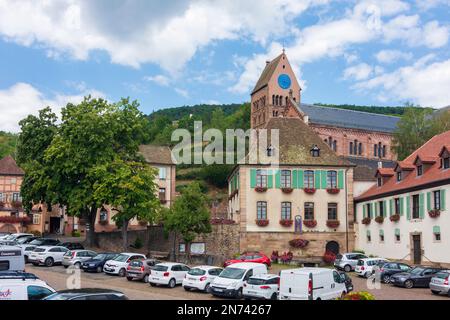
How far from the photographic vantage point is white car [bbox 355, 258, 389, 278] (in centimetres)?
3759

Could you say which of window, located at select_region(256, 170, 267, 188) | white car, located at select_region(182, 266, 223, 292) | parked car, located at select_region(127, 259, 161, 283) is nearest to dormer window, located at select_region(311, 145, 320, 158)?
window, located at select_region(256, 170, 267, 188)

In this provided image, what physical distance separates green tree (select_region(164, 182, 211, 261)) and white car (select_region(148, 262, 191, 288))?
13561 mm

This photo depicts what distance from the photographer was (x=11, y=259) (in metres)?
28.1

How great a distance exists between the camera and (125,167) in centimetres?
4906

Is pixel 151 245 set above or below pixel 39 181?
below

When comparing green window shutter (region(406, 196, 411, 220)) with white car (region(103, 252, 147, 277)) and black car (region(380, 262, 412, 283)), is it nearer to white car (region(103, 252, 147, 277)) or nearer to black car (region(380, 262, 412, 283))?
black car (region(380, 262, 412, 283))

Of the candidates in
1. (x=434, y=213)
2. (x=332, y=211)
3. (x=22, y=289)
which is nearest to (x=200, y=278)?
(x=22, y=289)

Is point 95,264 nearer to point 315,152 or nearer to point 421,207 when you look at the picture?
point 421,207

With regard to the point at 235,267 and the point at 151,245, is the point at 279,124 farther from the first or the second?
the point at 235,267

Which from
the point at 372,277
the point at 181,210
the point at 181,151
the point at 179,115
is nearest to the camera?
the point at 372,277

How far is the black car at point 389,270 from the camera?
35.2 m

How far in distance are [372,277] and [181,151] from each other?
3553 inches
